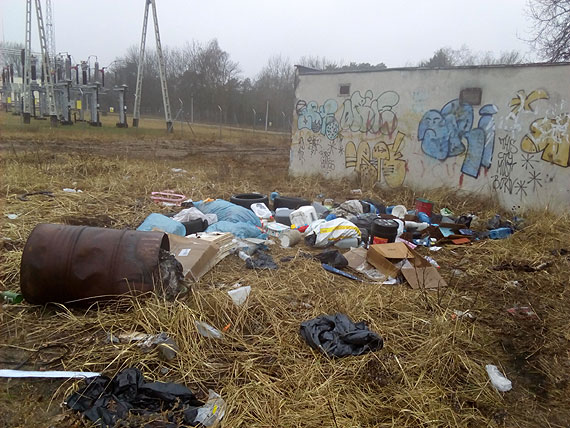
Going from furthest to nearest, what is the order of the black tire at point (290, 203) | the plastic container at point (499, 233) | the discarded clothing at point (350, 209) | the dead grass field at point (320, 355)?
the black tire at point (290, 203) → the discarded clothing at point (350, 209) → the plastic container at point (499, 233) → the dead grass field at point (320, 355)

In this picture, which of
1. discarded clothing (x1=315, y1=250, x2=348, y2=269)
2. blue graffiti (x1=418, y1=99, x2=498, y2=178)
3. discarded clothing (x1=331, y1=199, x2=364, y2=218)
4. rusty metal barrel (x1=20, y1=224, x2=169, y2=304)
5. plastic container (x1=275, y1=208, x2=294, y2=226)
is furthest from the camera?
blue graffiti (x1=418, y1=99, x2=498, y2=178)

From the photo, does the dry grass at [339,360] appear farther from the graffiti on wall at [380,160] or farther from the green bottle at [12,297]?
the graffiti on wall at [380,160]

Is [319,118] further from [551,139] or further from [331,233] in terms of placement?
[331,233]

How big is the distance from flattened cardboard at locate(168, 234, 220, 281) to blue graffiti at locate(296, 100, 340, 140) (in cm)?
665

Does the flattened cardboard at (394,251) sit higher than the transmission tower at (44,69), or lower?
lower

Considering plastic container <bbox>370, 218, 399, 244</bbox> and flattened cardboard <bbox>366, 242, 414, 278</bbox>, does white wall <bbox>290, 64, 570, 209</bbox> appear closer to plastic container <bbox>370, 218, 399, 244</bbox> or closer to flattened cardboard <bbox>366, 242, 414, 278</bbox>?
plastic container <bbox>370, 218, 399, 244</bbox>

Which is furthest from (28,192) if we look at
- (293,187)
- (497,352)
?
(497,352)

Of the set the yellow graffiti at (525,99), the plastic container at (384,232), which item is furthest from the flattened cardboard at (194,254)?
the yellow graffiti at (525,99)

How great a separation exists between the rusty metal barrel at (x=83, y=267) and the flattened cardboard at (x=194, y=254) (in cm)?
65

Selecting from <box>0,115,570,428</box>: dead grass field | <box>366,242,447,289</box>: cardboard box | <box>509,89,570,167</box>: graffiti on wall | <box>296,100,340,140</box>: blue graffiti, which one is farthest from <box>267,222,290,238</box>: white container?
<box>296,100,340,140</box>: blue graffiti

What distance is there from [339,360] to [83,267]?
1.99 metres

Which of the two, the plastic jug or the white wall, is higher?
the white wall

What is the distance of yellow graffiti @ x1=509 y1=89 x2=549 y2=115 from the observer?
22.4ft

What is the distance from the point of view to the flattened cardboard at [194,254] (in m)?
3.82
